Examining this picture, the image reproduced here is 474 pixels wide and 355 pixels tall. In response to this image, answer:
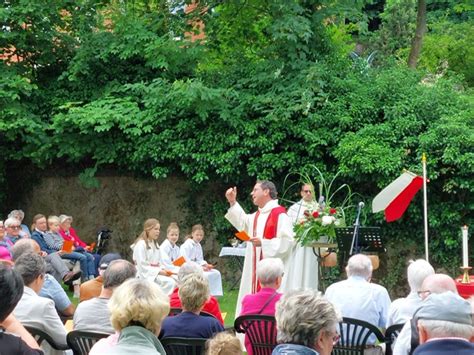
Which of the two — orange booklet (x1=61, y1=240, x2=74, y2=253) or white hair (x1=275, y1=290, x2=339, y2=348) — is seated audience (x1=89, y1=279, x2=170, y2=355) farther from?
orange booklet (x1=61, y1=240, x2=74, y2=253)

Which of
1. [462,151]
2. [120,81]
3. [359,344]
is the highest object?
[120,81]

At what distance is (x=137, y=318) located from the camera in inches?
189

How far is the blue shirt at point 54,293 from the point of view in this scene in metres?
7.12

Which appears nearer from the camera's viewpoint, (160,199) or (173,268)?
(173,268)

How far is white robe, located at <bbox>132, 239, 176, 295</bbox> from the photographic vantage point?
506 inches

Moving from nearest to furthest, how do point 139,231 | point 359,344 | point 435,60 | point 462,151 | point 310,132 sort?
1. point 359,344
2. point 462,151
3. point 310,132
4. point 139,231
5. point 435,60

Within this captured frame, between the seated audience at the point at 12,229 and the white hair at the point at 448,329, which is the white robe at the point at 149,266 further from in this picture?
the white hair at the point at 448,329

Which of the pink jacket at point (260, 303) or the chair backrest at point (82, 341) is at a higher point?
the pink jacket at point (260, 303)

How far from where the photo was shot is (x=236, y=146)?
52.7 ft

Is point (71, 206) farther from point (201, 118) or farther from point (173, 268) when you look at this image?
point (173, 268)

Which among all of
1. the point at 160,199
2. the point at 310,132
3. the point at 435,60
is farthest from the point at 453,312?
the point at 435,60

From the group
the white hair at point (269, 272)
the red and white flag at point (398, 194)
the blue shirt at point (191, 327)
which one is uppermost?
the red and white flag at point (398, 194)

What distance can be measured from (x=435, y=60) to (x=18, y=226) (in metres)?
11.7

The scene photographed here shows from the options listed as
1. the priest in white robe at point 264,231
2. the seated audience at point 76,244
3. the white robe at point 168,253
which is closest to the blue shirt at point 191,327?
the priest in white robe at point 264,231
